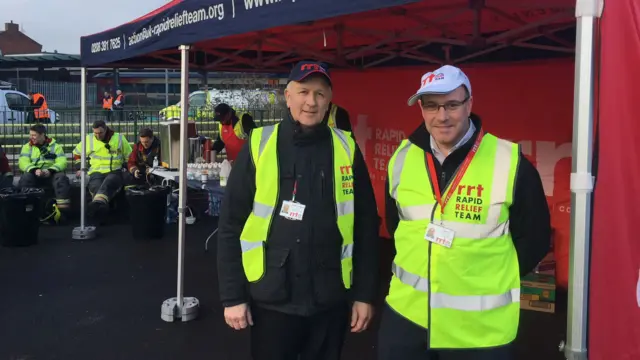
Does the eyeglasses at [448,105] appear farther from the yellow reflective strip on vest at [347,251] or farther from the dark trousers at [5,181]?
the dark trousers at [5,181]

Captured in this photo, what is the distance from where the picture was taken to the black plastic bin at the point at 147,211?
292 inches

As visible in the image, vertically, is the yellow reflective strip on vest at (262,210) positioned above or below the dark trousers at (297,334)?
above

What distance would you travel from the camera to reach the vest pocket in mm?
2271

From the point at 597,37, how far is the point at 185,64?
312cm

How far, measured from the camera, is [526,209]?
200 centimetres

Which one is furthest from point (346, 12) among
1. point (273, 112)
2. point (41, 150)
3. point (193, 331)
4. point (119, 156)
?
point (273, 112)

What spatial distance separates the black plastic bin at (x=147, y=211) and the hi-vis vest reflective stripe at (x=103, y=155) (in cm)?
117

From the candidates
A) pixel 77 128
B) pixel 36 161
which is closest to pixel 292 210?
pixel 36 161

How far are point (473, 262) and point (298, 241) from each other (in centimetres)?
66

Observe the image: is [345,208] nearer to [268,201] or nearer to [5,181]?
[268,201]

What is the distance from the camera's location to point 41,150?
8695mm

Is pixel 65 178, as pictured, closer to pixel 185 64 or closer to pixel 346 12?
pixel 185 64

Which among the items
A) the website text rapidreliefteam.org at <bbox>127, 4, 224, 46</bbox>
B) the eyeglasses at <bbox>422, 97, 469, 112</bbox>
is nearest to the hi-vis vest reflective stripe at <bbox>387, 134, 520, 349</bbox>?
the eyeglasses at <bbox>422, 97, 469, 112</bbox>

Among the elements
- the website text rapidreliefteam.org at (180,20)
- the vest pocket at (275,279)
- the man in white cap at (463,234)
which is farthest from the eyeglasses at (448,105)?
the website text rapidreliefteam.org at (180,20)
